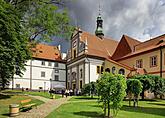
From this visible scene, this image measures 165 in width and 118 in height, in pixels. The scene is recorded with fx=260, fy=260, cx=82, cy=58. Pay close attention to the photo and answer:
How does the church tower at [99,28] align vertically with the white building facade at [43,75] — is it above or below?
above

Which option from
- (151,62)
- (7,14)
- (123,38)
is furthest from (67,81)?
(7,14)

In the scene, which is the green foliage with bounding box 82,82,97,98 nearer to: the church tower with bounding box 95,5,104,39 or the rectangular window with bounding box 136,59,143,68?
the rectangular window with bounding box 136,59,143,68

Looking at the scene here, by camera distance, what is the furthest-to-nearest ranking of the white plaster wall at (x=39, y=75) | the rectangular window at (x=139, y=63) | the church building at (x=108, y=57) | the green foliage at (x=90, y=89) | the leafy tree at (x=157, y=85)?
the white plaster wall at (x=39, y=75)
the rectangular window at (x=139, y=63)
the church building at (x=108, y=57)
the green foliage at (x=90, y=89)
the leafy tree at (x=157, y=85)

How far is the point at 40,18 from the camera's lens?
3056 centimetres

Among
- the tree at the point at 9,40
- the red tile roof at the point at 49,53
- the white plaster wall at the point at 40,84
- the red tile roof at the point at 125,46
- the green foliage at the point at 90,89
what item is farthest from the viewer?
the red tile roof at the point at 49,53

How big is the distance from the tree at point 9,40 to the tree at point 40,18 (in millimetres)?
1992

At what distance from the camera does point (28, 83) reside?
62438 mm

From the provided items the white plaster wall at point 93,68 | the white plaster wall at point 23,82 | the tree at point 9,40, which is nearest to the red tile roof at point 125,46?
the white plaster wall at point 93,68

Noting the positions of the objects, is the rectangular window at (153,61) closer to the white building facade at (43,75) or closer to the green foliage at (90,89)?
the green foliage at (90,89)

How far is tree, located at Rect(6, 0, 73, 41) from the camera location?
29.5 m

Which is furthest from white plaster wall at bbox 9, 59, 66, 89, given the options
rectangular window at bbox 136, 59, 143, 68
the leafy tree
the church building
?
the leafy tree

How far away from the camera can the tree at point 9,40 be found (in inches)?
947

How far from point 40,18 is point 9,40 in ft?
21.6

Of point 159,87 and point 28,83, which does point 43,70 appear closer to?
point 28,83
